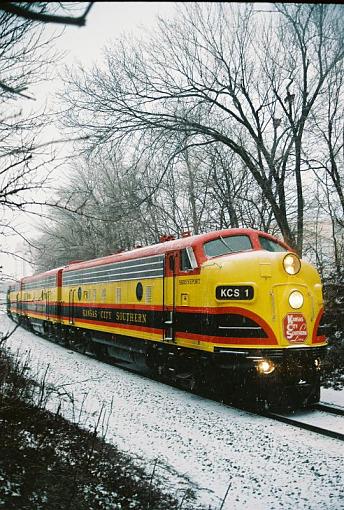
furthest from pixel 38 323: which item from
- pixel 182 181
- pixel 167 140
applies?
pixel 167 140

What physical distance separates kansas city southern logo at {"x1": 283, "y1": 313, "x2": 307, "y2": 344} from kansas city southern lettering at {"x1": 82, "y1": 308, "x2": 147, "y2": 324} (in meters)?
4.15

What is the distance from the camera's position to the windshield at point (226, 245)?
34.1 feet

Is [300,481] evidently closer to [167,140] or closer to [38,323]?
[167,140]

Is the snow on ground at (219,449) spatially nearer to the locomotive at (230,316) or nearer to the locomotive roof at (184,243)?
the locomotive at (230,316)

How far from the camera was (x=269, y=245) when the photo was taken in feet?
36.1

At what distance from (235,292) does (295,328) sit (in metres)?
1.21

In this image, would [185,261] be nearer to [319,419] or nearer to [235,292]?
[235,292]

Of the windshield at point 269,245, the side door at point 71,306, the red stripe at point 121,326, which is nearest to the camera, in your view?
the windshield at point 269,245

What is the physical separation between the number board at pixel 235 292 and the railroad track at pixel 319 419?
1.99 m

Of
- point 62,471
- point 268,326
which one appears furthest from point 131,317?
point 62,471

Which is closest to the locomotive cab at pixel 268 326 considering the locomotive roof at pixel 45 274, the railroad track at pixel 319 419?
the railroad track at pixel 319 419

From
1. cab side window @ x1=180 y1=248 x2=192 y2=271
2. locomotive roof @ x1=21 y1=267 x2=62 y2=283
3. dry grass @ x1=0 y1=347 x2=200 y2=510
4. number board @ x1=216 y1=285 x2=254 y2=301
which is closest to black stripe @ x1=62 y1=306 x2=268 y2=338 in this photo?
number board @ x1=216 y1=285 x2=254 y2=301

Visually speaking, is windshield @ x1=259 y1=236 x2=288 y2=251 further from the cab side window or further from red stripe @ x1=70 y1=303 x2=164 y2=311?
red stripe @ x1=70 y1=303 x2=164 y2=311

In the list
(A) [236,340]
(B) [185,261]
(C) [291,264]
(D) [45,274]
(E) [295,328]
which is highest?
(D) [45,274]
